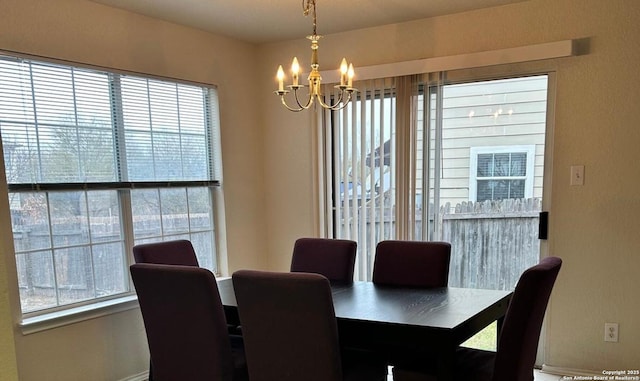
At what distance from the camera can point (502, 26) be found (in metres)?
3.00

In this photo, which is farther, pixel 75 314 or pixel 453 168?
pixel 453 168

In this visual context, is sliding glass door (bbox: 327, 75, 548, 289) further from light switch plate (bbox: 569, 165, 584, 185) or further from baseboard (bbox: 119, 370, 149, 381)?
baseboard (bbox: 119, 370, 149, 381)

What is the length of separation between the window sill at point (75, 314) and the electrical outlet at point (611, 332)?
3061mm

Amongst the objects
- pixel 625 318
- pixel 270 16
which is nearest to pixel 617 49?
pixel 625 318

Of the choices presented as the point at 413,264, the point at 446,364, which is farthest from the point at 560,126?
the point at 446,364

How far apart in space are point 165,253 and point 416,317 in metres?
1.57

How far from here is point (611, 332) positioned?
2828 millimetres

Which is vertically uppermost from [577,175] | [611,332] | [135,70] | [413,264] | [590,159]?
[135,70]

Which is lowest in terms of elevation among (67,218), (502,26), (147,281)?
(147,281)

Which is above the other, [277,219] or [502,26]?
[502,26]

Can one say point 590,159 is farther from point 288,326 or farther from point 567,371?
point 288,326

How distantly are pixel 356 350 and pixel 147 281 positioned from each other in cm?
115

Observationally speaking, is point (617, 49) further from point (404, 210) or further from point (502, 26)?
point (404, 210)

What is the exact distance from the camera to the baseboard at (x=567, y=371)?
9.45 feet
